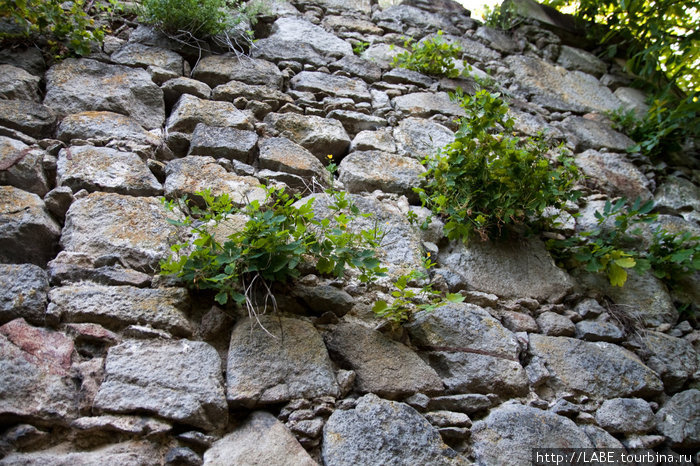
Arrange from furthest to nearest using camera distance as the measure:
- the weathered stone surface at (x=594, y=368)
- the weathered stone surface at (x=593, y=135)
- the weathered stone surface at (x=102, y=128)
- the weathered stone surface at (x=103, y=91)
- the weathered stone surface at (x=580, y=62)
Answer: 1. the weathered stone surface at (x=580, y=62)
2. the weathered stone surface at (x=593, y=135)
3. the weathered stone surface at (x=103, y=91)
4. the weathered stone surface at (x=102, y=128)
5. the weathered stone surface at (x=594, y=368)

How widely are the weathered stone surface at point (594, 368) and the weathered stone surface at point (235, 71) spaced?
1.68m

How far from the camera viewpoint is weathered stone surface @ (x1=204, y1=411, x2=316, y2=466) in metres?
1.16

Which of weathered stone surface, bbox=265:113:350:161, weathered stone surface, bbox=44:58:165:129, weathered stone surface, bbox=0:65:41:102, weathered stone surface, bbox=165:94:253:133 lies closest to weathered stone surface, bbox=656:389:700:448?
weathered stone surface, bbox=265:113:350:161

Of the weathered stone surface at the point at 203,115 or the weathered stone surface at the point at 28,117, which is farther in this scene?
the weathered stone surface at the point at 203,115

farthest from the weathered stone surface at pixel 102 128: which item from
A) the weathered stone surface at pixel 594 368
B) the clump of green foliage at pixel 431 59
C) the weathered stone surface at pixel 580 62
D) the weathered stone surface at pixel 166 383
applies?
the weathered stone surface at pixel 580 62

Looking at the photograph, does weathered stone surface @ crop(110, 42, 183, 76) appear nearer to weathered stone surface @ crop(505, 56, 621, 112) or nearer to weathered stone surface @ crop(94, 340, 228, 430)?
weathered stone surface @ crop(94, 340, 228, 430)

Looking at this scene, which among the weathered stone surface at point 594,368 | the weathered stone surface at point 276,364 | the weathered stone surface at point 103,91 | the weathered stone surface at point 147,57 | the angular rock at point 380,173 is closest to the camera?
the weathered stone surface at point 276,364

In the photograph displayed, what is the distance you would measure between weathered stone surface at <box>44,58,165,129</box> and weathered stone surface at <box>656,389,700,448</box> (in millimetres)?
2211

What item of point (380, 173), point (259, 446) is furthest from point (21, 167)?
point (380, 173)

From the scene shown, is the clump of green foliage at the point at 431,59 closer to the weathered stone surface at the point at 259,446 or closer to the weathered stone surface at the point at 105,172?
the weathered stone surface at the point at 105,172

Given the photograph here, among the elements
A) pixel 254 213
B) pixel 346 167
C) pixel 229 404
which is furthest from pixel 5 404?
pixel 346 167

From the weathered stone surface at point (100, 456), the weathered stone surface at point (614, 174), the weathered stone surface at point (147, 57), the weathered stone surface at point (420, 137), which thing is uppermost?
the weathered stone surface at point (614, 174)

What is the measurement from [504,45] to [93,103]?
8.67 ft

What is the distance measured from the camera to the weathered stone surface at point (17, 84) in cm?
183
